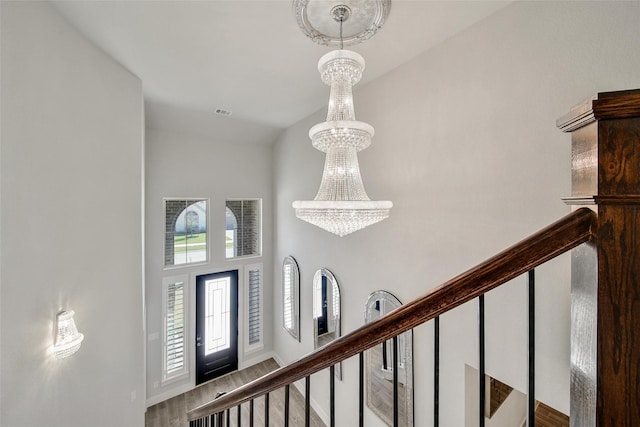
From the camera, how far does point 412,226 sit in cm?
292

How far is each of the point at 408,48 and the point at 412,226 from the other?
1.80m

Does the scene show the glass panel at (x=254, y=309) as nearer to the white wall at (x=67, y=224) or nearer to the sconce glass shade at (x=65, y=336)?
the white wall at (x=67, y=224)

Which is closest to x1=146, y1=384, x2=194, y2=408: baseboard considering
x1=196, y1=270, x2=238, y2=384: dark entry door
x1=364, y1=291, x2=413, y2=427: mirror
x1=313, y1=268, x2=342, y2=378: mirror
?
x1=196, y1=270, x2=238, y2=384: dark entry door

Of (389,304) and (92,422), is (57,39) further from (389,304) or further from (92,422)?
(389,304)

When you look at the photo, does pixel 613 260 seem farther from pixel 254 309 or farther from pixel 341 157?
pixel 254 309

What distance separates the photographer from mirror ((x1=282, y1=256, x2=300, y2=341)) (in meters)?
5.17

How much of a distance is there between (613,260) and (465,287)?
29 centimetres

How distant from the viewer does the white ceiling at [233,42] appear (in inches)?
87.9

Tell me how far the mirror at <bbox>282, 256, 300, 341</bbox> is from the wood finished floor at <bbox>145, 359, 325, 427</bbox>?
1107 millimetres

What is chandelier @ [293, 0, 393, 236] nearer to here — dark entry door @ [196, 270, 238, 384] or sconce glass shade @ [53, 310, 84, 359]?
sconce glass shade @ [53, 310, 84, 359]

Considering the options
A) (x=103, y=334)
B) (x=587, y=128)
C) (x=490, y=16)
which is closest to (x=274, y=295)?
(x=103, y=334)

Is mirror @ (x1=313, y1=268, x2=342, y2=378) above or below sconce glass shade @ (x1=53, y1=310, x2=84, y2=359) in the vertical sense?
below

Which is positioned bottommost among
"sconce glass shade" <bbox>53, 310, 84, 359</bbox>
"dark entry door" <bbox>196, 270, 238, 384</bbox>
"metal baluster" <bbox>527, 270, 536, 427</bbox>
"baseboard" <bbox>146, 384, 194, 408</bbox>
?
"baseboard" <bbox>146, 384, 194, 408</bbox>

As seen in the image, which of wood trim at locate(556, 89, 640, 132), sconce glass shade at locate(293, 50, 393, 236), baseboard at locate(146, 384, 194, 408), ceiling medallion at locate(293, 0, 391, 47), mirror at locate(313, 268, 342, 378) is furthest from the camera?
baseboard at locate(146, 384, 194, 408)
